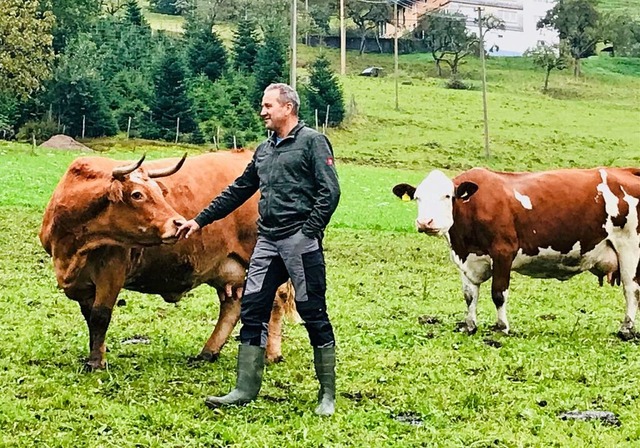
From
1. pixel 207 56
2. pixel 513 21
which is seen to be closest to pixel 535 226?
pixel 207 56

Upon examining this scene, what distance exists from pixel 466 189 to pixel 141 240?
168 inches

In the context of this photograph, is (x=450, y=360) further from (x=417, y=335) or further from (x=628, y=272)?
(x=628, y=272)

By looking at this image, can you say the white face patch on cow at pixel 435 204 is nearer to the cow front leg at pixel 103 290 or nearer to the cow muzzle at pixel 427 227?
the cow muzzle at pixel 427 227

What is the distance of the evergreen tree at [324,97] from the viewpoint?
5597cm

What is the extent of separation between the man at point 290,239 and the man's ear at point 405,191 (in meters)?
3.87

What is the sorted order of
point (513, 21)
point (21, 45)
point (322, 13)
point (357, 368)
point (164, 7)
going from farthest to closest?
point (164, 7) → point (513, 21) → point (322, 13) → point (21, 45) → point (357, 368)

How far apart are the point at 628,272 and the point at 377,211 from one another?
52.5ft

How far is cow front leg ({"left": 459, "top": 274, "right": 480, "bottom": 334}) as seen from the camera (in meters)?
11.2

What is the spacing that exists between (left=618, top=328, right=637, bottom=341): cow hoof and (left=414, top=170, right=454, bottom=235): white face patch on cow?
7.79 feet

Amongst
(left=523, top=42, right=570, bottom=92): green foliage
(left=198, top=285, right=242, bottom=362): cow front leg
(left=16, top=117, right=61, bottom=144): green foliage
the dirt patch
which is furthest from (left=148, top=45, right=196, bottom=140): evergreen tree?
(left=198, top=285, right=242, bottom=362): cow front leg

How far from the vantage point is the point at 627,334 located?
11.2 metres

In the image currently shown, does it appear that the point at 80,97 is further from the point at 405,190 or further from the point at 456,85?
the point at 405,190

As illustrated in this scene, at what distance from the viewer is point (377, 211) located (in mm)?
27359

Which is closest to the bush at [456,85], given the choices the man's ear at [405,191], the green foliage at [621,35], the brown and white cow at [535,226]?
the green foliage at [621,35]
